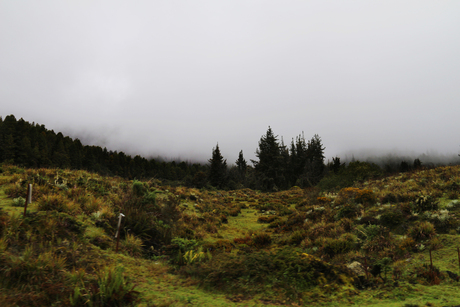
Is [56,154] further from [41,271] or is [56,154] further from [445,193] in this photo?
[445,193]

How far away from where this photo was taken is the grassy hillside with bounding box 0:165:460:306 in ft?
11.6

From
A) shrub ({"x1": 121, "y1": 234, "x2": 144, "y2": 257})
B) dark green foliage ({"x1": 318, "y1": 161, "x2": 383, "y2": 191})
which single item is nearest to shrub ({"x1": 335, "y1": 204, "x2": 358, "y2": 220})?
shrub ({"x1": 121, "y1": 234, "x2": 144, "y2": 257})

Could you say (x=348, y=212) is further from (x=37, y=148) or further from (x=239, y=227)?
(x=37, y=148)

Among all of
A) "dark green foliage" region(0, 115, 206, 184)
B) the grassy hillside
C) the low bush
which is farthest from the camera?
"dark green foliage" region(0, 115, 206, 184)

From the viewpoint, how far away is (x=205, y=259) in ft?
19.7

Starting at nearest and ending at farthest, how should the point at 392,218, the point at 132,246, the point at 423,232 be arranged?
the point at 132,246
the point at 423,232
the point at 392,218

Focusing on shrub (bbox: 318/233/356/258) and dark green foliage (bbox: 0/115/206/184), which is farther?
dark green foliage (bbox: 0/115/206/184)

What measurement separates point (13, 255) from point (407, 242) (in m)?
8.92

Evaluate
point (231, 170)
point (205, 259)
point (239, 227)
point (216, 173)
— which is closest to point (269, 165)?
point (216, 173)

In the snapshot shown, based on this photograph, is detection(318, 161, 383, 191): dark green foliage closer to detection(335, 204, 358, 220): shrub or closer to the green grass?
the green grass

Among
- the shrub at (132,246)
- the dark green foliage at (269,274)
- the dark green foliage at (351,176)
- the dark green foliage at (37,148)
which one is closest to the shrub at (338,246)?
the dark green foliage at (269,274)

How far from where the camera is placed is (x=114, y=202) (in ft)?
29.1

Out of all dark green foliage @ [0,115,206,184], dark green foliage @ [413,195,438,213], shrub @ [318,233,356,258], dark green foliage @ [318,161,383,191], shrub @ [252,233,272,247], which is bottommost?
shrub @ [252,233,272,247]

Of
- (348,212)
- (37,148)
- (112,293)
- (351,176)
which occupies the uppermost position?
(37,148)
